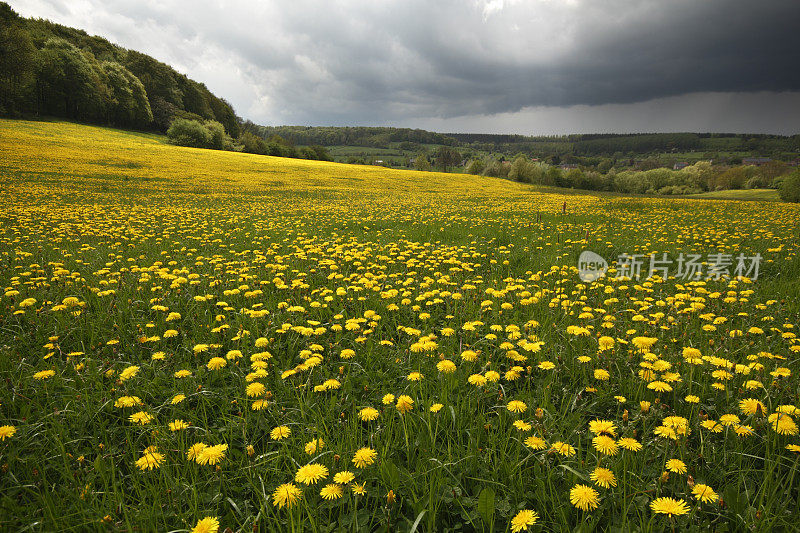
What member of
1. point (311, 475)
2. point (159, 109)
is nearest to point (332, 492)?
Answer: point (311, 475)

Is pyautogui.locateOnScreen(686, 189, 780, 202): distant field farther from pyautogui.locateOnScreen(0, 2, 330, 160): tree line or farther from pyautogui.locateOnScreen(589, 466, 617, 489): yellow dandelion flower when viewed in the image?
pyautogui.locateOnScreen(0, 2, 330, 160): tree line

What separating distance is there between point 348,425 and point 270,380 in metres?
0.91

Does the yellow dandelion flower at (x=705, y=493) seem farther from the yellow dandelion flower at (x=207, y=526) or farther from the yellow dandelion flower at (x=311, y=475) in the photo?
the yellow dandelion flower at (x=207, y=526)

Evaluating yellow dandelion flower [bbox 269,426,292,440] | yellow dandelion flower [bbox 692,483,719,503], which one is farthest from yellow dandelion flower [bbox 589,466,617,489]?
yellow dandelion flower [bbox 269,426,292,440]

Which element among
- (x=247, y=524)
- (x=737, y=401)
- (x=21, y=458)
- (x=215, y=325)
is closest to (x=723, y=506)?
(x=737, y=401)

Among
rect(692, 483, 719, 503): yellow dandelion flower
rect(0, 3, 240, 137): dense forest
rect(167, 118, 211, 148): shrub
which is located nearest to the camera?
rect(692, 483, 719, 503): yellow dandelion flower

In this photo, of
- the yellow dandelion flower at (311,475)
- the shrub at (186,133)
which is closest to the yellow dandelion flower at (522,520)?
the yellow dandelion flower at (311,475)

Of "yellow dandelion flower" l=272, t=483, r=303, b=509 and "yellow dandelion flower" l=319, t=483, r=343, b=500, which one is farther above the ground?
"yellow dandelion flower" l=319, t=483, r=343, b=500

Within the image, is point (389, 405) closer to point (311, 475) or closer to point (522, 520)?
point (311, 475)

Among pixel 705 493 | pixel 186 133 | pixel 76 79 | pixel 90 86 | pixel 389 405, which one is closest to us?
pixel 705 493

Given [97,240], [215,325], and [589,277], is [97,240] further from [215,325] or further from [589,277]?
[589,277]

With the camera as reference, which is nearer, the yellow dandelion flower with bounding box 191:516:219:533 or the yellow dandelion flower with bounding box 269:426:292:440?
the yellow dandelion flower with bounding box 191:516:219:533

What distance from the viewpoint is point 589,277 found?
5.38 meters

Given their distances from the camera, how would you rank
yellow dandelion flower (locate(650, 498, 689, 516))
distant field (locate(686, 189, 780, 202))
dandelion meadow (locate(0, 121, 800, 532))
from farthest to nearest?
distant field (locate(686, 189, 780, 202)), dandelion meadow (locate(0, 121, 800, 532)), yellow dandelion flower (locate(650, 498, 689, 516))
